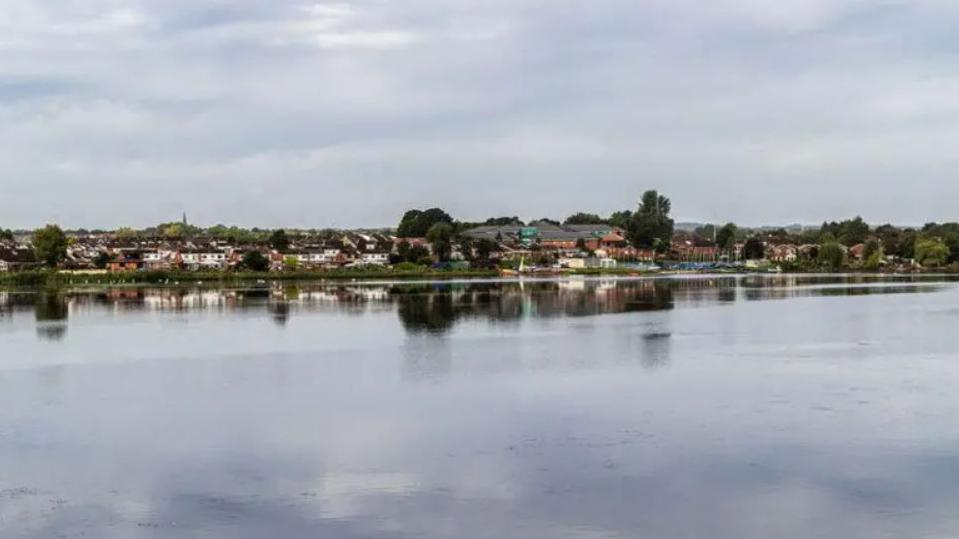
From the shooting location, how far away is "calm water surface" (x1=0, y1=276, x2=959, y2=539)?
9.67 meters

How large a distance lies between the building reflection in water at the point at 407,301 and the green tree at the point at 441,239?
28860 millimetres

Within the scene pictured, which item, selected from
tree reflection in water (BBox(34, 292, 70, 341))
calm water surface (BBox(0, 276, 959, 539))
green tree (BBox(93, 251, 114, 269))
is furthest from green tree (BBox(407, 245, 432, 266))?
calm water surface (BBox(0, 276, 959, 539))

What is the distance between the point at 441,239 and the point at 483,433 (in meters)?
76.3

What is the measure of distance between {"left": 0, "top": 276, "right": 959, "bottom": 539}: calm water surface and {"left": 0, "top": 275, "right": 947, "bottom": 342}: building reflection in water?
341 cm

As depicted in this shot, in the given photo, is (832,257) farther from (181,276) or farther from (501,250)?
(181,276)

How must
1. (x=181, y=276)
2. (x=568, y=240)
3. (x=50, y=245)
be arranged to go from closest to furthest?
(x=181, y=276), (x=50, y=245), (x=568, y=240)

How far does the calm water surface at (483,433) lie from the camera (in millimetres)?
9672

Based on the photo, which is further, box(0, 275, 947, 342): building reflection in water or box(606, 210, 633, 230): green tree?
box(606, 210, 633, 230): green tree

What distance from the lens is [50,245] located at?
7050 cm

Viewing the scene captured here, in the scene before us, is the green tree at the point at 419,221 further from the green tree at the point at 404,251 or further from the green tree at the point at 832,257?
the green tree at the point at 832,257

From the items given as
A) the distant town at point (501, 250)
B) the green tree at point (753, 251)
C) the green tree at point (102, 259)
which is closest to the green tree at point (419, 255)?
the distant town at point (501, 250)

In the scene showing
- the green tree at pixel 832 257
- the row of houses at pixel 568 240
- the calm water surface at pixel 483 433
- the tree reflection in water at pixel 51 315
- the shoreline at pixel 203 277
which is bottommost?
the calm water surface at pixel 483 433

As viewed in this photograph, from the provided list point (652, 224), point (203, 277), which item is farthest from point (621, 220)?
point (203, 277)

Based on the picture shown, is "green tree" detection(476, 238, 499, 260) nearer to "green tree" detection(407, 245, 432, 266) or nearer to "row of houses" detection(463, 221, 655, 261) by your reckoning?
"row of houses" detection(463, 221, 655, 261)
